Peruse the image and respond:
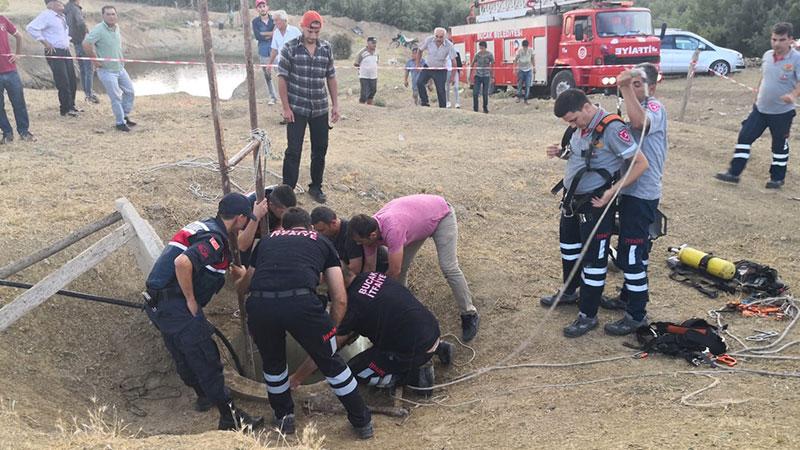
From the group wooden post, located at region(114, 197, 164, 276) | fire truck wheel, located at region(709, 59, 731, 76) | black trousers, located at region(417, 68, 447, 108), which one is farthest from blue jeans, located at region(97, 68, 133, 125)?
fire truck wheel, located at region(709, 59, 731, 76)

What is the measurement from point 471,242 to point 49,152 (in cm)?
516

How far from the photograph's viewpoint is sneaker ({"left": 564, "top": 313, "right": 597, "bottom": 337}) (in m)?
4.52

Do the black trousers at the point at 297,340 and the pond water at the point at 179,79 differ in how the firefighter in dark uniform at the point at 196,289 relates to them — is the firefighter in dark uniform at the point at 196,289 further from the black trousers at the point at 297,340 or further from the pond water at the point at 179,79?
the pond water at the point at 179,79

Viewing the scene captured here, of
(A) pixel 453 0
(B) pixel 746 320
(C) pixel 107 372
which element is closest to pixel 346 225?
(C) pixel 107 372

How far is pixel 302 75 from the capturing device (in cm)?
585

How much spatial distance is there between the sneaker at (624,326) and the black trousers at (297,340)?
1.88m

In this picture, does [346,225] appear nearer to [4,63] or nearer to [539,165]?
[539,165]

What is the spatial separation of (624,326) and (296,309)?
2.44 m

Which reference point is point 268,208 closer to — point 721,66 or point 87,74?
point 87,74

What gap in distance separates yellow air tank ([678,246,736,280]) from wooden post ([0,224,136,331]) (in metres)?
4.74

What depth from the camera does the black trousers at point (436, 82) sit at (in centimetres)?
1257

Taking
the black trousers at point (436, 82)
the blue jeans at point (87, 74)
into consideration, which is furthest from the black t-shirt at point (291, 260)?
the black trousers at point (436, 82)

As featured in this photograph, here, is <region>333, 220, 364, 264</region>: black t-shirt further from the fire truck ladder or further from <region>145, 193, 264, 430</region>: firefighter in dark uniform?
the fire truck ladder

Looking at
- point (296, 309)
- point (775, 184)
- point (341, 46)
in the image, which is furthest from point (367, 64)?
point (341, 46)
